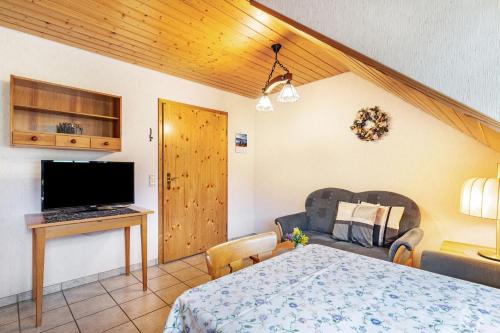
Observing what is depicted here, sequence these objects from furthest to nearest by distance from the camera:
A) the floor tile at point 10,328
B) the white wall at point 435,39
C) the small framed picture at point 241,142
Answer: the small framed picture at point 241,142, the floor tile at point 10,328, the white wall at point 435,39

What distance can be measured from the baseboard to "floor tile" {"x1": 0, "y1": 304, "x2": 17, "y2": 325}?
0.19 ft

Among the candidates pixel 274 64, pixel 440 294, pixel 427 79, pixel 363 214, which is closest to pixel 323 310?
pixel 440 294

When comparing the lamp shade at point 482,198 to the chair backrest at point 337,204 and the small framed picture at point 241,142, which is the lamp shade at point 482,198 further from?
Result: the small framed picture at point 241,142

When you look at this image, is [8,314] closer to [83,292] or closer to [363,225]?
[83,292]

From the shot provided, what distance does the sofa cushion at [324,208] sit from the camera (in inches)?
119

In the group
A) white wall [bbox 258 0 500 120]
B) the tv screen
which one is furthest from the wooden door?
white wall [bbox 258 0 500 120]

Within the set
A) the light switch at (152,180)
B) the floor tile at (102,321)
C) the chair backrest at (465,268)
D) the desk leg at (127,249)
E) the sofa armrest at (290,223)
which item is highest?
the light switch at (152,180)

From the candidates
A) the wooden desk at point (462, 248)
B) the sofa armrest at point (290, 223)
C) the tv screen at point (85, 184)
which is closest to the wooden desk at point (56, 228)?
the tv screen at point (85, 184)

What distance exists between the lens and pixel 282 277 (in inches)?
43.9

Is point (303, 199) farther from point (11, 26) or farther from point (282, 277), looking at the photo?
point (11, 26)

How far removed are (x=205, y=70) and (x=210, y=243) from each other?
2.45 metres

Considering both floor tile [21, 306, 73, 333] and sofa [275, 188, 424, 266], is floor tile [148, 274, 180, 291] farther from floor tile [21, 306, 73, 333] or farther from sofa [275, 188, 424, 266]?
sofa [275, 188, 424, 266]

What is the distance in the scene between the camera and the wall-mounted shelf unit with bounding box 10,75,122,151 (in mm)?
2203

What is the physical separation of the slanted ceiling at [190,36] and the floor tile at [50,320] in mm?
2454
